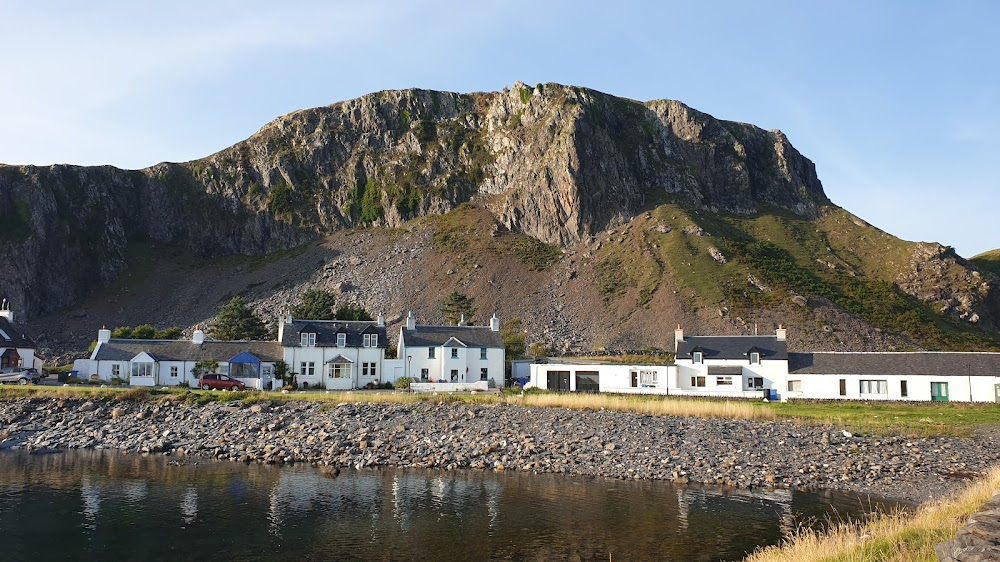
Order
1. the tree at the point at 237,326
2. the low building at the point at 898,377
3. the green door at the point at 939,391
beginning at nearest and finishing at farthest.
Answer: the low building at the point at 898,377, the green door at the point at 939,391, the tree at the point at 237,326

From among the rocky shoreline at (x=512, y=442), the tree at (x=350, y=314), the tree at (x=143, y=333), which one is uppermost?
the tree at (x=350, y=314)

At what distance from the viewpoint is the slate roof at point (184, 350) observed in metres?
60.5

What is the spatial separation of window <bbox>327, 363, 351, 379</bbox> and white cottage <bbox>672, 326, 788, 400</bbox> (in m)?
28.1

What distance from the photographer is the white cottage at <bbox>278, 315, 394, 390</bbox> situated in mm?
61750

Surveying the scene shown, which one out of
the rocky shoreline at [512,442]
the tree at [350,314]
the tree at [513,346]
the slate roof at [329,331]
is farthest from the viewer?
the tree at [350,314]

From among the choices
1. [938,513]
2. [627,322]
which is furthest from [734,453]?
[627,322]

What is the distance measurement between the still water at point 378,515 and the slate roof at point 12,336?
38391 mm

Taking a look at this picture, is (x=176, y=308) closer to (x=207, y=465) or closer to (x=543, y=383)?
(x=543, y=383)

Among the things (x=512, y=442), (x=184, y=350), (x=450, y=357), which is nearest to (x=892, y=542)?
(x=512, y=442)

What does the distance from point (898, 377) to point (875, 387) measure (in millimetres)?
1780

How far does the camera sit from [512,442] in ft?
118

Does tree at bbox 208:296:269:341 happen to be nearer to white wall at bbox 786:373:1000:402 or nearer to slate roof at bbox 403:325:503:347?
slate roof at bbox 403:325:503:347

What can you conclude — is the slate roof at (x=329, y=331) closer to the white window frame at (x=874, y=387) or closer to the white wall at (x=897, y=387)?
the white wall at (x=897, y=387)

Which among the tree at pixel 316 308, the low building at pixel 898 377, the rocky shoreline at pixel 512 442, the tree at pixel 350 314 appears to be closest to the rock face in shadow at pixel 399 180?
the tree at pixel 316 308
